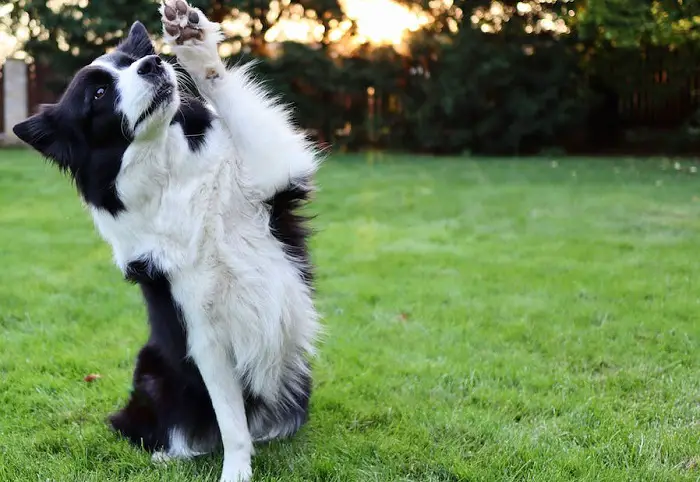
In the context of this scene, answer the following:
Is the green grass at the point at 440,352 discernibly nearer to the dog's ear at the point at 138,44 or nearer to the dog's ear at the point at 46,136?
the dog's ear at the point at 46,136

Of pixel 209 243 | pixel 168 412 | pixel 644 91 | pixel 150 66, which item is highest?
pixel 150 66

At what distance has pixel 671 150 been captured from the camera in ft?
55.8

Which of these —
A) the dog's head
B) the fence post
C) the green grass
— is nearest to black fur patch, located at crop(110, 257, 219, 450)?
the green grass

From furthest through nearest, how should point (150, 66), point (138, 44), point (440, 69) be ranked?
1. point (440, 69)
2. point (138, 44)
3. point (150, 66)

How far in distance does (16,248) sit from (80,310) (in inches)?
88.1

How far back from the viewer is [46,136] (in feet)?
7.91

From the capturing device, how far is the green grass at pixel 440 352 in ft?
8.82

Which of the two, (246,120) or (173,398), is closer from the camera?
(246,120)

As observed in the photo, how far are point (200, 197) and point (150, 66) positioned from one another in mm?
476

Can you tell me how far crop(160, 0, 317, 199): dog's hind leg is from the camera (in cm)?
247

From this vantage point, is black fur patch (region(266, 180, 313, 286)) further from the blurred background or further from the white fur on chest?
the blurred background

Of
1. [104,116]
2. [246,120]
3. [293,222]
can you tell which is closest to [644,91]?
[293,222]

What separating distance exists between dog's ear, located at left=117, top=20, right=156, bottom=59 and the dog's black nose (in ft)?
0.64

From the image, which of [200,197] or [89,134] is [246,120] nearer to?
[200,197]
